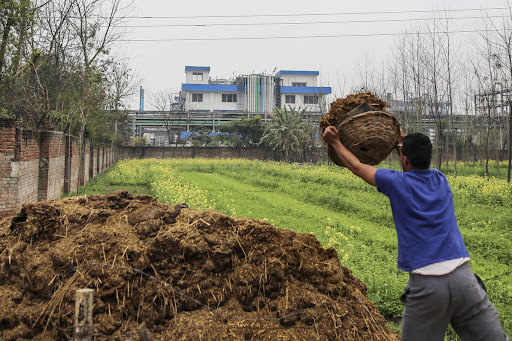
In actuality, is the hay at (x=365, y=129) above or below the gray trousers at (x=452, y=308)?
above

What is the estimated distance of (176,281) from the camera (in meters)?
3.53

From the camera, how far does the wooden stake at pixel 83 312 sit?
8.67ft

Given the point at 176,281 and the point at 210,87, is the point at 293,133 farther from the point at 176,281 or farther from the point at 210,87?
the point at 176,281

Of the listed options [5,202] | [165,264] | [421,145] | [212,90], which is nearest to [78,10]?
[5,202]

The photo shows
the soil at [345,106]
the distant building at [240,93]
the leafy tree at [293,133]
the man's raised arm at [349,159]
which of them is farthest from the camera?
the distant building at [240,93]

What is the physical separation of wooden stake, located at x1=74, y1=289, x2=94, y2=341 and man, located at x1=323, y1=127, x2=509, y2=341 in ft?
6.72

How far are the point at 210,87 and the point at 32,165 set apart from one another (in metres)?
52.0

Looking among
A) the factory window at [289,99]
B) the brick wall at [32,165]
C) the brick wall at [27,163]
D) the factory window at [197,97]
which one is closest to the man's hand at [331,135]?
the brick wall at [32,165]

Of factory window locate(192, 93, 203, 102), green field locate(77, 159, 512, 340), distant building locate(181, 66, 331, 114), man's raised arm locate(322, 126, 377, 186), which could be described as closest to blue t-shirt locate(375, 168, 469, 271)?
man's raised arm locate(322, 126, 377, 186)

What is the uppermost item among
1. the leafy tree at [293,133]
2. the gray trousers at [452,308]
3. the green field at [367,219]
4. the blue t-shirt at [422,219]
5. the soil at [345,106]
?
the leafy tree at [293,133]

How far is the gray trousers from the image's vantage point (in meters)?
2.42

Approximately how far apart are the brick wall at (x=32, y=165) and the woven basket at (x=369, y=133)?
753 cm

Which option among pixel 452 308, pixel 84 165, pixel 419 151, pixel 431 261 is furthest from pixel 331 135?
pixel 84 165

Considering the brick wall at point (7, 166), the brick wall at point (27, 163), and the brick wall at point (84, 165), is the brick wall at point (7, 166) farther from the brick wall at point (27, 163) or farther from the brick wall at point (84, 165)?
the brick wall at point (84, 165)
